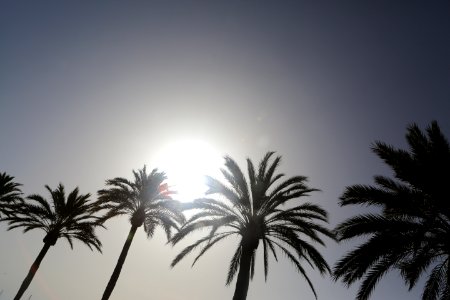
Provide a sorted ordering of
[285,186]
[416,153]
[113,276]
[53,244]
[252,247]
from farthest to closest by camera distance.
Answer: [53,244]
[113,276]
[285,186]
[252,247]
[416,153]

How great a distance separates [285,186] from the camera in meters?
16.4

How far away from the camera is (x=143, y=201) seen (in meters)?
22.8

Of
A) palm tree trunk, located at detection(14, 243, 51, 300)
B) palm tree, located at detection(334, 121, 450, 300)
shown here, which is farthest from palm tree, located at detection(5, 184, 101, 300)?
palm tree, located at detection(334, 121, 450, 300)

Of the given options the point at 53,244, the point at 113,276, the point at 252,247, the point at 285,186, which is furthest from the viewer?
the point at 53,244

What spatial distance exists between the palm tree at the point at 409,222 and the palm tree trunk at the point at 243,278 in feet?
15.2

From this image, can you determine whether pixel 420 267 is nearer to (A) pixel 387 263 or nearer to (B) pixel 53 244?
(A) pixel 387 263

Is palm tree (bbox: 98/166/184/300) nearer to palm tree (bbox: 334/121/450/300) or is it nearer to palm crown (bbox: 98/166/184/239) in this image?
palm crown (bbox: 98/166/184/239)

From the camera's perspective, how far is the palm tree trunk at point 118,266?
65.4 ft

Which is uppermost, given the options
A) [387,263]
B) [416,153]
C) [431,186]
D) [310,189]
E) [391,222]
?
[310,189]

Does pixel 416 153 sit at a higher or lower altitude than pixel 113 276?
higher

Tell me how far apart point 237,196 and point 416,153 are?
798 centimetres

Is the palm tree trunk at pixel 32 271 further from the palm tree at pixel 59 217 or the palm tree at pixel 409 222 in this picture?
the palm tree at pixel 409 222

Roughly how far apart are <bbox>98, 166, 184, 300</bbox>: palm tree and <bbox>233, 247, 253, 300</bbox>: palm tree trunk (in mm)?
8083

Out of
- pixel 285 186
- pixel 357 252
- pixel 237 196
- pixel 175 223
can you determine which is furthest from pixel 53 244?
pixel 357 252
